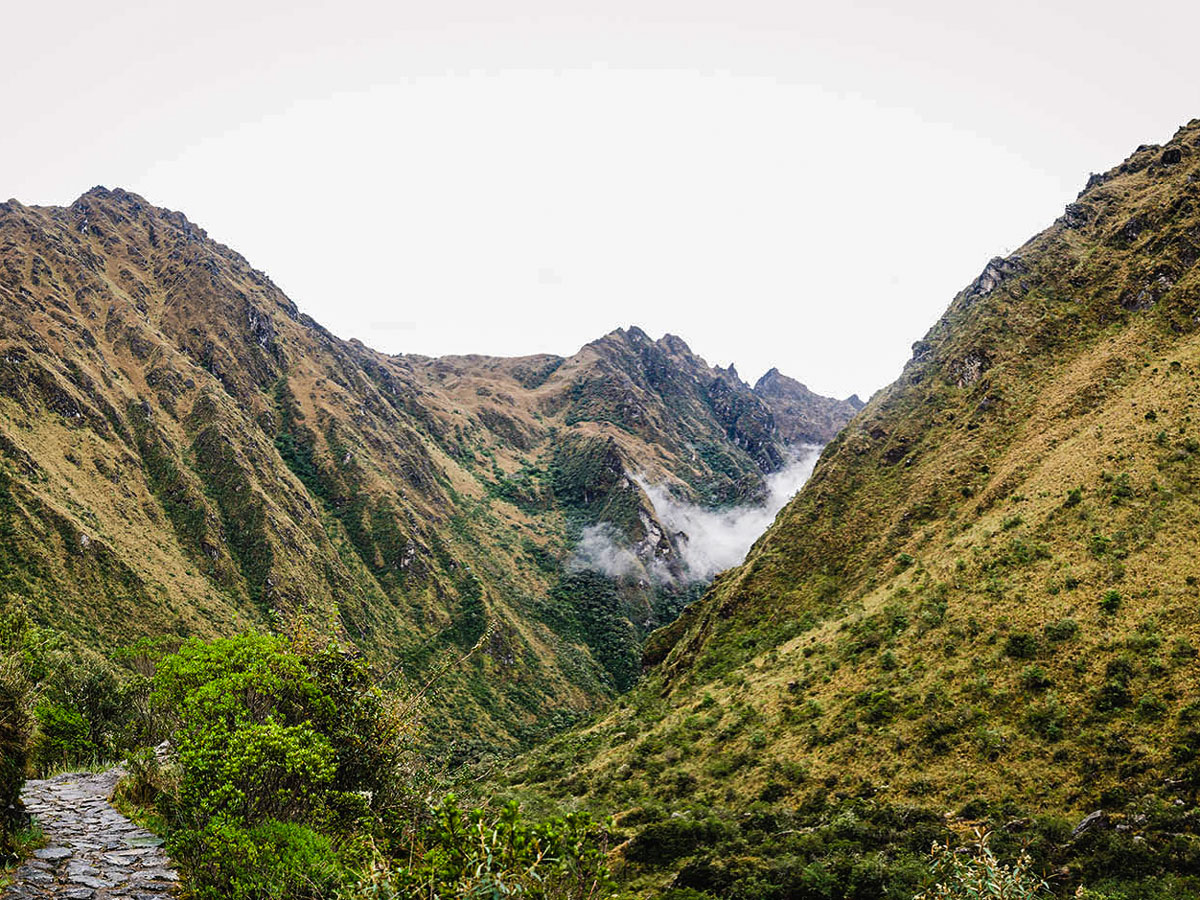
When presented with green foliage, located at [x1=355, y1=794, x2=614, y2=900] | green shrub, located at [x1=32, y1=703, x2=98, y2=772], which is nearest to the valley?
green foliage, located at [x1=355, y1=794, x2=614, y2=900]

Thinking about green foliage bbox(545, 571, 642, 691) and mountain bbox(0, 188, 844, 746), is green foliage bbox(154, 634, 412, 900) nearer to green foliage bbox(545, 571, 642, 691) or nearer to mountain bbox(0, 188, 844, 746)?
mountain bbox(0, 188, 844, 746)

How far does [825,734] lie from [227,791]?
33.3 meters

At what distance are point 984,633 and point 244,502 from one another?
124512 millimetres

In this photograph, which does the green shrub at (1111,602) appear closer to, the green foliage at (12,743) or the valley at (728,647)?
the valley at (728,647)

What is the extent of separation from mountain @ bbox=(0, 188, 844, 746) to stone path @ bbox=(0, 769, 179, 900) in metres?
50.9

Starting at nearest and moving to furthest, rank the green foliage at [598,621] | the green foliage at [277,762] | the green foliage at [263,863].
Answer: the green foliage at [263,863] → the green foliage at [277,762] → the green foliage at [598,621]

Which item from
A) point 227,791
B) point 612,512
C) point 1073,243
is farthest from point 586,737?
point 612,512

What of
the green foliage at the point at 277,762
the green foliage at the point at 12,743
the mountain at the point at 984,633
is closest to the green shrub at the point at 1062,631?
the mountain at the point at 984,633

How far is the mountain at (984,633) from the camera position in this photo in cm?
2200

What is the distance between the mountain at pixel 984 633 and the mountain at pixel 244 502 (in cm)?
5109

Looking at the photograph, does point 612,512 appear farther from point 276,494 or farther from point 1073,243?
point 1073,243

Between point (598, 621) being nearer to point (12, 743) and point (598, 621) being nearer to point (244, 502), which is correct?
point (244, 502)

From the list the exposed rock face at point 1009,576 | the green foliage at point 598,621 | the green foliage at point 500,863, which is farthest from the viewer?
the green foliage at point 598,621

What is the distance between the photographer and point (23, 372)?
95.8m
